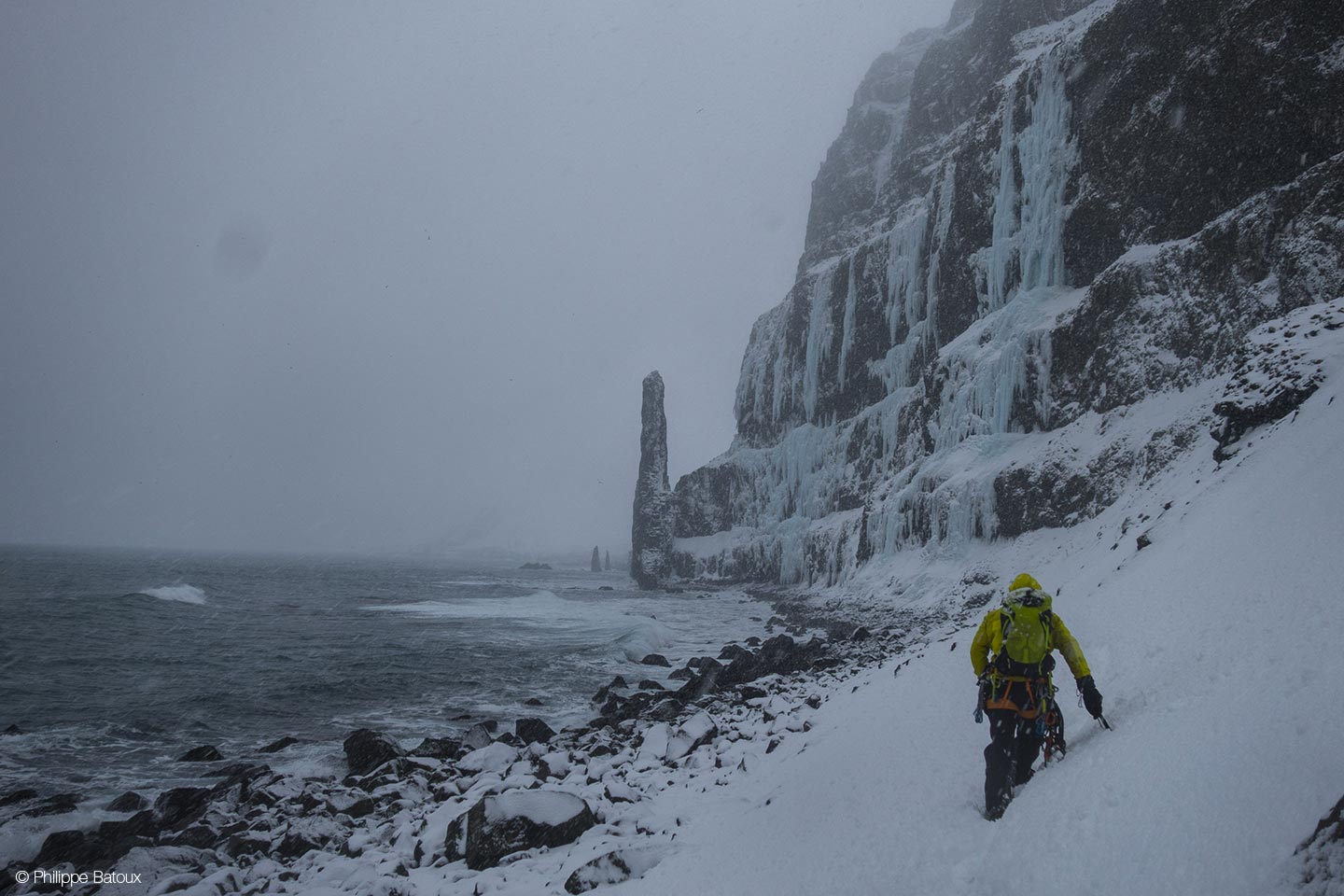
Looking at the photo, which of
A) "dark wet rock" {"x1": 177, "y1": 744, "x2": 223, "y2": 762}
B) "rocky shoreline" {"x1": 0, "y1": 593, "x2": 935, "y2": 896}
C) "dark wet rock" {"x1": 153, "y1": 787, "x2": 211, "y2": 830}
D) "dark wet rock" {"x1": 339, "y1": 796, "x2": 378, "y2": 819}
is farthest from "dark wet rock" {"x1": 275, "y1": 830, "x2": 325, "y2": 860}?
"dark wet rock" {"x1": 177, "y1": 744, "x2": 223, "y2": 762}

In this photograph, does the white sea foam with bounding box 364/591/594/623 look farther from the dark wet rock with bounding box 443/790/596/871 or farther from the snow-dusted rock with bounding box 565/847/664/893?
the snow-dusted rock with bounding box 565/847/664/893

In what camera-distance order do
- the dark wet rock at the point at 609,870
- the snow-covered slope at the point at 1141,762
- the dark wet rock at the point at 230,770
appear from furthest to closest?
the dark wet rock at the point at 230,770
the dark wet rock at the point at 609,870
the snow-covered slope at the point at 1141,762

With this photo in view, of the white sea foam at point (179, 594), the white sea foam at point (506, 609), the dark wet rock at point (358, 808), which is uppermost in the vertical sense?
the dark wet rock at point (358, 808)

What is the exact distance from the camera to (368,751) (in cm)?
1316

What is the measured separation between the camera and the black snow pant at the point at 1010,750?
5223mm

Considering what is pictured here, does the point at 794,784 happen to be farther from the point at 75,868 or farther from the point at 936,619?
the point at 936,619

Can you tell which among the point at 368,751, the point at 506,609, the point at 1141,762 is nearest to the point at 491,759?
the point at 368,751

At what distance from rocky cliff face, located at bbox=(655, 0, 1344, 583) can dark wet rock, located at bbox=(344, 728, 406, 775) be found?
21.1 m

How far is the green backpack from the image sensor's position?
539cm

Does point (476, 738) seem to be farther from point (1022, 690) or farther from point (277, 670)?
point (277, 670)

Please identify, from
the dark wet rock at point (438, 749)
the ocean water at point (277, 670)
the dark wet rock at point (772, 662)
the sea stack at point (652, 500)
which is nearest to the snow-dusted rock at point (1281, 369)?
the dark wet rock at point (772, 662)

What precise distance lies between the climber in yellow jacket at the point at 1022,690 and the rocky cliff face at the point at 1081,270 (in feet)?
46.9

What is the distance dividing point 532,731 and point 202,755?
7353 millimetres

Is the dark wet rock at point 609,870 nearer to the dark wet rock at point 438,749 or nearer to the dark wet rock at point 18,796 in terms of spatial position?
the dark wet rock at point 438,749
